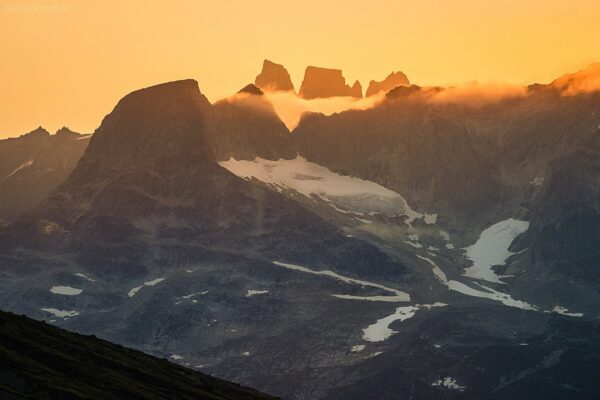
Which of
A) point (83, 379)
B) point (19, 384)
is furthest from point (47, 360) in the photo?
point (19, 384)

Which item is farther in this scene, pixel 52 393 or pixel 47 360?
pixel 47 360

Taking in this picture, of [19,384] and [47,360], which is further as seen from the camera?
[47,360]

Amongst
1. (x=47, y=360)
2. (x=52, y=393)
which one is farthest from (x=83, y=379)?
(x=52, y=393)

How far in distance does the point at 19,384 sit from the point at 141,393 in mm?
32252

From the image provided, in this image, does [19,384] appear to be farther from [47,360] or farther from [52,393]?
[47,360]

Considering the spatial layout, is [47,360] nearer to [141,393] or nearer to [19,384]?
[141,393]

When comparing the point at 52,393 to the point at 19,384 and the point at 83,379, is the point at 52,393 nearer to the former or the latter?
the point at 19,384

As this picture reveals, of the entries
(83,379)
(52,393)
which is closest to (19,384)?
(52,393)

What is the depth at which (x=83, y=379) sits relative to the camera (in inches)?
7397

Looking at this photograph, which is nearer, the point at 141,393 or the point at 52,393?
the point at 52,393

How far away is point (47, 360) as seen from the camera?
19162 centimetres

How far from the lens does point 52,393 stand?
162m

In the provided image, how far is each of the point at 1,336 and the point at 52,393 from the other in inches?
1469

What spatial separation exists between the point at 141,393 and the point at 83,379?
32.6 feet
